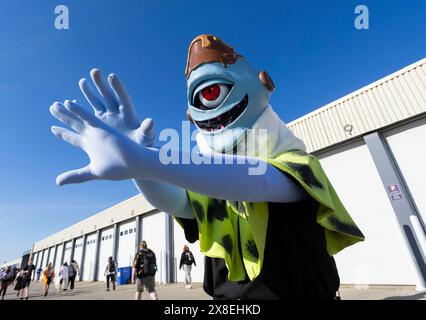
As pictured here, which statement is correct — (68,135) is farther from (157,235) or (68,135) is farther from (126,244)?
(126,244)

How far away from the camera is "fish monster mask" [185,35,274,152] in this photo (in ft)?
4.26

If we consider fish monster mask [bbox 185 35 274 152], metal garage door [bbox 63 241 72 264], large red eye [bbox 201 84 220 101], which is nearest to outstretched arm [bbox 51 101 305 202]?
fish monster mask [bbox 185 35 274 152]

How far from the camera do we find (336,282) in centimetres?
114

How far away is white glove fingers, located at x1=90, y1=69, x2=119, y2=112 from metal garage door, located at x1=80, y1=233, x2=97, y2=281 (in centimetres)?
2362

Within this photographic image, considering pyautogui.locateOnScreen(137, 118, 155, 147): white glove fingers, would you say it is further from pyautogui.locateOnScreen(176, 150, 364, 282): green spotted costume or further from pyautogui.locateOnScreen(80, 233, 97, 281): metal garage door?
pyautogui.locateOnScreen(80, 233, 97, 281): metal garage door

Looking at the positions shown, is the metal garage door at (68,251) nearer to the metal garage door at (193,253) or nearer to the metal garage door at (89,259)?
the metal garage door at (89,259)

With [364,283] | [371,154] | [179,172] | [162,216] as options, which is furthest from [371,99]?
[162,216]

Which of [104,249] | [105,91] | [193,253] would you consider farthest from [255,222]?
[104,249]

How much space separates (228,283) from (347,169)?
7.73m

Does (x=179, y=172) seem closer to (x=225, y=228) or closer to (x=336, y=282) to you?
(x=225, y=228)

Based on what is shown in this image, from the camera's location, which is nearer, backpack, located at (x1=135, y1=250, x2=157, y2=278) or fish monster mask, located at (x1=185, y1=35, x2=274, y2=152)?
fish monster mask, located at (x1=185, y1=35, x2=274, y2=152)

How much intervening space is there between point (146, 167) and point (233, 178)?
263 mm
